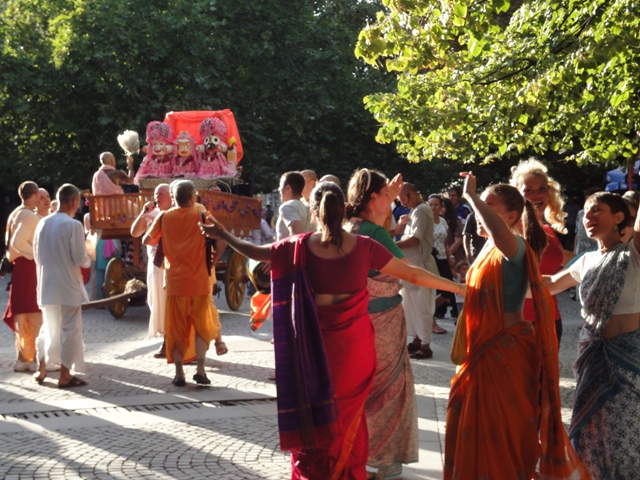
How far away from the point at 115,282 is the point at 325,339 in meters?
10.8

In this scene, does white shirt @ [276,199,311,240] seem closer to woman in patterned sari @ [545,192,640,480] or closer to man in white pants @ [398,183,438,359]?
man in white pants @ [398,183,438,359]

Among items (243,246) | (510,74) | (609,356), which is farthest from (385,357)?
(510,74)

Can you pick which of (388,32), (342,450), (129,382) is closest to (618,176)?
(388,32)

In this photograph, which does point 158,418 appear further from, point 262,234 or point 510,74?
point 262,234

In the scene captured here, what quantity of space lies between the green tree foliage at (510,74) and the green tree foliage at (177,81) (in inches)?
672

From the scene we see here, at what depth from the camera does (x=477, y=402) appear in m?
5.68

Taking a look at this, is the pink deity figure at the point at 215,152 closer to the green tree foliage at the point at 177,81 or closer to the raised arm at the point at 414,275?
the raised arm at the point at 414,275

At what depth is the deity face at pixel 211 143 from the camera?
59.0 feet

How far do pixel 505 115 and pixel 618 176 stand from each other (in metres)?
11.0

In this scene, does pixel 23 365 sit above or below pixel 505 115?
below

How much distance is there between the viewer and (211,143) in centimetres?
1797

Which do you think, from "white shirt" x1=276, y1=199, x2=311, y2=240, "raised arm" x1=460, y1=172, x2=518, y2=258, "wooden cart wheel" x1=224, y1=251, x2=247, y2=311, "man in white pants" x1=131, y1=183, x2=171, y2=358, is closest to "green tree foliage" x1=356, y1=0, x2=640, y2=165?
"white shirt" x1=276, y1=199, x2=311, y2=240

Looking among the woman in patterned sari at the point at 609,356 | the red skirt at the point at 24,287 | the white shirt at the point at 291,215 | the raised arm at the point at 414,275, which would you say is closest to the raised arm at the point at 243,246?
the raised arm at the point at 414,275

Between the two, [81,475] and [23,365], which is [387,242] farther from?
[23,365]
